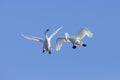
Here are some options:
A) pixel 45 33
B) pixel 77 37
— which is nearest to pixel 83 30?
pixel 77 37

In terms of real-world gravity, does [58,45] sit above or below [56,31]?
below

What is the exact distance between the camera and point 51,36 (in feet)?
132

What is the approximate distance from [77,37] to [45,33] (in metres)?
3.21

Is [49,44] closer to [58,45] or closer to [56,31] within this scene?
[58,45]

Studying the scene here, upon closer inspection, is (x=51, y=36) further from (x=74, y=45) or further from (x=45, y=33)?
(x=74, y=45)

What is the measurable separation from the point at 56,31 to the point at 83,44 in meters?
5.60

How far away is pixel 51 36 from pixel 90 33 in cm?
460

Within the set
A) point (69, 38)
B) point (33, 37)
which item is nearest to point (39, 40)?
point (33, 37)

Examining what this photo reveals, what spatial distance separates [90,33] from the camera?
36812 mm

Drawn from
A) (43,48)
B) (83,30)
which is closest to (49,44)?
(43,48)

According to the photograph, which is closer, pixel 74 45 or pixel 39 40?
pixel 74 45

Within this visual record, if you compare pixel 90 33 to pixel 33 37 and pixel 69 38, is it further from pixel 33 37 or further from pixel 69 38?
pixel 33 37

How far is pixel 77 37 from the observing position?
37219 millimetres

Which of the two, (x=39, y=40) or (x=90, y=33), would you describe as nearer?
(x=90, y=33)
